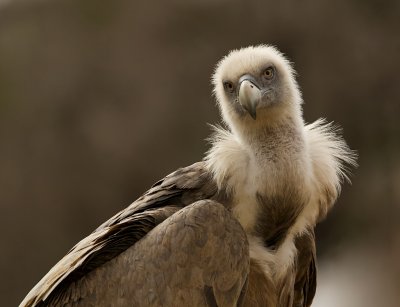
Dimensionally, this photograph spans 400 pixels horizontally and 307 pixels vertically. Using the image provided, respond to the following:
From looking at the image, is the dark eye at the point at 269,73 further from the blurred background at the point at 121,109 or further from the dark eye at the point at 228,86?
the blurred background at the point at 121,109

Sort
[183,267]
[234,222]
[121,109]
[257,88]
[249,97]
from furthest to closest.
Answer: [121,109]
[257,88]
[249,97]
[234,222]
[183,267]

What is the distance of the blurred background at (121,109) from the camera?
9711 millimetres

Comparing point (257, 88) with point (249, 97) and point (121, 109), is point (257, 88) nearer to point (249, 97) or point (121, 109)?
point (249, 97)

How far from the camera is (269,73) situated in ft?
15.9

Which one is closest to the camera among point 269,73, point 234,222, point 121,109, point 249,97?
point 234,222

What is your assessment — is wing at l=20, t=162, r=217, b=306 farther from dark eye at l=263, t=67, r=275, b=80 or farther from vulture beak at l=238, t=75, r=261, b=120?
dark eye at l=263, t=67, r=275, b=80

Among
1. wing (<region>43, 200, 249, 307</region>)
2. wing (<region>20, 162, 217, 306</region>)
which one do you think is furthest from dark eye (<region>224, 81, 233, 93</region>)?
wing (<region>43, 200, 249, 307</region>)

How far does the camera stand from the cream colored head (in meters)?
4.69

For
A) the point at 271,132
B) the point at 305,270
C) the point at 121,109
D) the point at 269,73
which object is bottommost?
the point at 305,270

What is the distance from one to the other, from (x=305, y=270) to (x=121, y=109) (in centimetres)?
517

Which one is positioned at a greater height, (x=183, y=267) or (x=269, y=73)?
Result: (x=269, y=73)

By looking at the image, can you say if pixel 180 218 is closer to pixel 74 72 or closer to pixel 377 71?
pixel 74 72

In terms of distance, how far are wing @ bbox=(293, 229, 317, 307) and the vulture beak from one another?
775 millimetres

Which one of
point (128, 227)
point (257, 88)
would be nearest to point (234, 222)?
point (128, 227)
